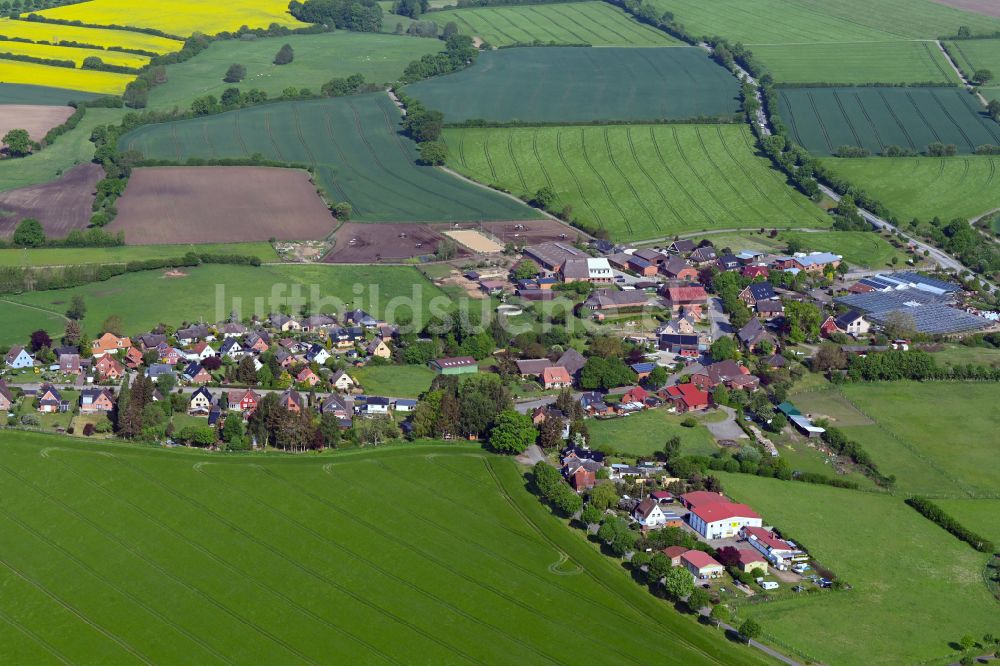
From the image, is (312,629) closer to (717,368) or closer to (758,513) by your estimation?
(758,513)

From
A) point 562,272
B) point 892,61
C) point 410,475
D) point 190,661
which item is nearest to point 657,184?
point 562,272

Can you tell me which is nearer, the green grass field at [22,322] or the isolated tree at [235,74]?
the green grass field at [22,322]

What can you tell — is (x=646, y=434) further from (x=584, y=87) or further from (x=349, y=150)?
(x=584, y=87)

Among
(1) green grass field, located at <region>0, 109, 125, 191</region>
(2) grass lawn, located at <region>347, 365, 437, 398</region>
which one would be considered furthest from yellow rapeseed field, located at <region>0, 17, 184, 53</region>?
(2) grass lawn, located at <region>347, 365, 437, 398</region>

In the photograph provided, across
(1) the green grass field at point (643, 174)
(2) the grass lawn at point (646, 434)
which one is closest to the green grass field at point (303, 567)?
(2) the grass lawn at point (646, 434)

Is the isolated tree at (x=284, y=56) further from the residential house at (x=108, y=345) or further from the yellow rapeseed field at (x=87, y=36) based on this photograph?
the residential house at (x=108, y=345)

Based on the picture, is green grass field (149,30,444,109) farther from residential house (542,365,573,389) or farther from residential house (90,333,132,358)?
residential house (542,365,573,389)
